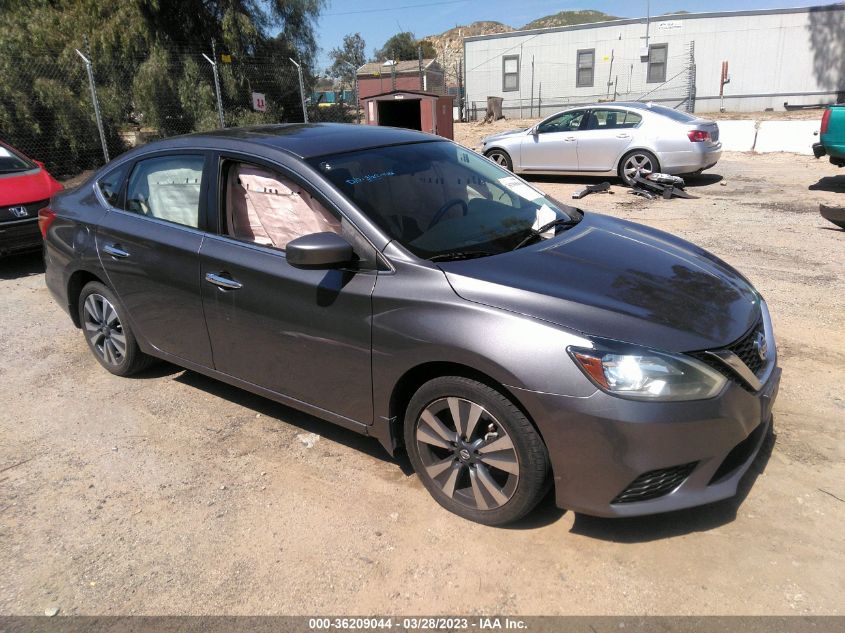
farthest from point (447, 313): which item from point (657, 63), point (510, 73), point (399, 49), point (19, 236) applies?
point (399, 49)

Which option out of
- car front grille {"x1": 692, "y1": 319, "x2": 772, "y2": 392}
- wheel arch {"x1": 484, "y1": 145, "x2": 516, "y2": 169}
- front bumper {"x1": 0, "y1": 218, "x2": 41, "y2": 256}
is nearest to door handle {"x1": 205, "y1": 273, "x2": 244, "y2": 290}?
car front grille {"x1": 692, "y1": 319, "x2": 772, "y2": 392}

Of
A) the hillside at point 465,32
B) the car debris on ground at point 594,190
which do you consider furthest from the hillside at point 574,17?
the car debris on ground at point 594,190

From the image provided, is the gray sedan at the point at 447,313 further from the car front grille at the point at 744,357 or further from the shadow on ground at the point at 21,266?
the shadow on ground at the point at 21,266

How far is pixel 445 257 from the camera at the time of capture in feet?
9.78

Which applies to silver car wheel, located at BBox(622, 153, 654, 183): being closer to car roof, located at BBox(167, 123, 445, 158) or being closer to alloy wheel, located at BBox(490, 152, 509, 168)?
alloy wheel, located at BBox(490, 152, 509, 168)

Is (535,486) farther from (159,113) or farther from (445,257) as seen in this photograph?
(159,113)

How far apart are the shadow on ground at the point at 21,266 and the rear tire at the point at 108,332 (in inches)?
141

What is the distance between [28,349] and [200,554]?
3.35 meters

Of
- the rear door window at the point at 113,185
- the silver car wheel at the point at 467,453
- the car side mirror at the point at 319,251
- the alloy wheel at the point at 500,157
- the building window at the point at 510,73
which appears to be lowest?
the silver car wheel at the point at 467,453

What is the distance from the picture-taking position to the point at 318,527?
2.95 m

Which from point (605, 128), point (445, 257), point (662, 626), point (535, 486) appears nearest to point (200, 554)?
point (535, 486)

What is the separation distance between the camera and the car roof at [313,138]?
11.3ft

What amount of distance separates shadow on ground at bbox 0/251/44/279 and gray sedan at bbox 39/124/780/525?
3992 mm

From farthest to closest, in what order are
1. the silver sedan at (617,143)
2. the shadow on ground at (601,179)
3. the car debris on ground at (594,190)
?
the shadow on ground at (601,179) → the silver sedan at (617,143) → the car debris on ground at (594,190)
